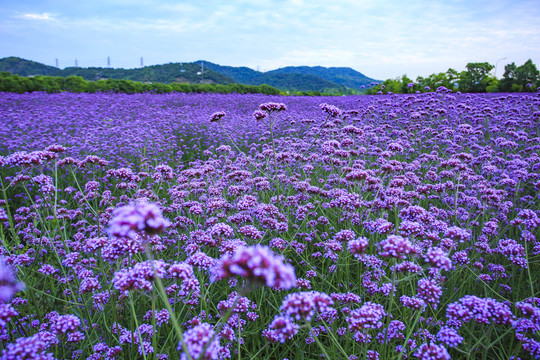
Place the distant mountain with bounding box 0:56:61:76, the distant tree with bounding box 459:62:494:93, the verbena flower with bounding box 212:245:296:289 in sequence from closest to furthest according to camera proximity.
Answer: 1. the verbena flower with bounding box 212:245:296:289
2. the distant tree with bounding box 459:62:494:93
3. the distant mountain with bounding box 0:56:61:76

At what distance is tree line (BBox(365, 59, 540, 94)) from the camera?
20.1 m

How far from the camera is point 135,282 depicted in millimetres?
1438

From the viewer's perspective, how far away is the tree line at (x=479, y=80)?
66.0ft

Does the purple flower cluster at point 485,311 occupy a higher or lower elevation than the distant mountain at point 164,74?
lower

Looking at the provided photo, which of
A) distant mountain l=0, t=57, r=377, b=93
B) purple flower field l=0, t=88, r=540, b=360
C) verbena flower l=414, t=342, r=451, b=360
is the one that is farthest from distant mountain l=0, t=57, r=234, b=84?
verbena flower l=414, t=342, r=451, b=360

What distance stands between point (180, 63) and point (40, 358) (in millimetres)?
65790

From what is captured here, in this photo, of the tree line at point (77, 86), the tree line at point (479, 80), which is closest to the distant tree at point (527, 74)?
the tree line at point (479, 80)

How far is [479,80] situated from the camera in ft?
72.9

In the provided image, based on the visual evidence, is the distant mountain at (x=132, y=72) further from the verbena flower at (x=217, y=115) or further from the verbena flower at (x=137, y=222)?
the verbena flower at (x=137, y=222)

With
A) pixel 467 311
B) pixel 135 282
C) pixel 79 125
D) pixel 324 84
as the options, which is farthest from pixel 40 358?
pixel 324 84

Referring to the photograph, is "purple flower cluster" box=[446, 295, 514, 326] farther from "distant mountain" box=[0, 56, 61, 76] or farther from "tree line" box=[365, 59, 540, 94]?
"distant mountain" box=[0, 56, 61, 76]

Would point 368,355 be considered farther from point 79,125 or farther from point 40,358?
point 79,125

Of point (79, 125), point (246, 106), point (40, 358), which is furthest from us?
point (246, 106)

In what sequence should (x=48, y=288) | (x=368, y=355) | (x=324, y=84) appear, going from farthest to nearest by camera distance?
(x=324, y=84), (x=48, y=288), (x=368, y=355)
